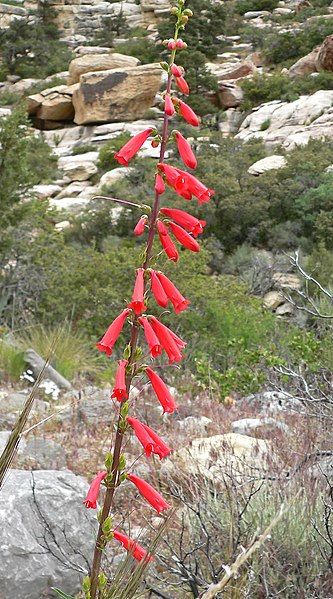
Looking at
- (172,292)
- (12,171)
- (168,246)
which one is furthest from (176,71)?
(12,171)

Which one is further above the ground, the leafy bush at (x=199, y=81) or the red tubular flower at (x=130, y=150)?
the red tubular flower at (x=130, y=150)

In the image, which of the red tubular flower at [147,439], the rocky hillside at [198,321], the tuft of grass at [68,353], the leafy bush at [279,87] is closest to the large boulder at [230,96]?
the rocky hillside at [198,321]

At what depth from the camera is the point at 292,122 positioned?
1076 inches

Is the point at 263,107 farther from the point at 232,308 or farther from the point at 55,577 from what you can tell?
the point at 55,577

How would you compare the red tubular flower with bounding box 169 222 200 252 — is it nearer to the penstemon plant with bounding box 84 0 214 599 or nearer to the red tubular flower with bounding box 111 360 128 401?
the penstemon plant with bounding box 84 0 214 599

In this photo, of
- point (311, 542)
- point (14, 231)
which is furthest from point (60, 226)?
point (311, 542)

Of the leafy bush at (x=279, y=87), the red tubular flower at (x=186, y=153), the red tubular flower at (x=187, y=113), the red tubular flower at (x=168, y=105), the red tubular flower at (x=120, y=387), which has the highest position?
the red tubular flower at (x=168, y=105)

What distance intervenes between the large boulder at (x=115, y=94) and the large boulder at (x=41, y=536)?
31.1 metres

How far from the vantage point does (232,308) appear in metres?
10.3

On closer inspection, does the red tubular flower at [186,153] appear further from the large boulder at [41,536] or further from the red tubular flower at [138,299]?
the large boulder at [41,536]

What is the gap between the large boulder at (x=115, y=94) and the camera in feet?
109

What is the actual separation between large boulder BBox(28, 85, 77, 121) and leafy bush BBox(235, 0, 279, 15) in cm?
1812

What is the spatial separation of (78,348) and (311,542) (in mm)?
5854

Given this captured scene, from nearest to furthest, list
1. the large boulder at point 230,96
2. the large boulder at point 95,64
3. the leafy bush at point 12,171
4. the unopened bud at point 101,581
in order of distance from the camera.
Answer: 1. the unopened bud at point 101,581
2. the leafy bush at point 12,171
3. the large boulder at point 230,96
4. the large boulder at point 95,64
